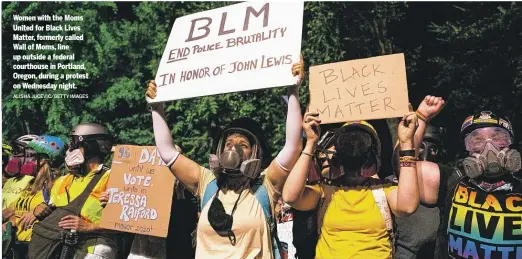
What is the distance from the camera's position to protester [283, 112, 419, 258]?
14.8 ft

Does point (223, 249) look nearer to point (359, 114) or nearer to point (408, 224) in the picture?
point (359, 114)

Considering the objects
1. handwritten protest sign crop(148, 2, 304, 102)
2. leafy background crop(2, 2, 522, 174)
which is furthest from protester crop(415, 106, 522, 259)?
leafy background crop(2, 2, 522, 174)

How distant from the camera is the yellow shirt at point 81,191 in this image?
20.7 feet

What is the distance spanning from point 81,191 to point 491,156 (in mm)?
3491

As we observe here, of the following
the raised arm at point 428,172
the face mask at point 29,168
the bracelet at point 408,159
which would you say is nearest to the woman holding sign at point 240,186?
the bracelet at point 408,159

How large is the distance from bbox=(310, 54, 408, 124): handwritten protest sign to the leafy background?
13.2 ft

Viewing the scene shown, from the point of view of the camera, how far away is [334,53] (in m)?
10.6

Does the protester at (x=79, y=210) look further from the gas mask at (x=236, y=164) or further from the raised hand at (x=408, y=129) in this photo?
the raised hand at (x=408, y=129)

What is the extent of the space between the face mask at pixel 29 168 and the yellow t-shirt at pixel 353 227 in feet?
14.5

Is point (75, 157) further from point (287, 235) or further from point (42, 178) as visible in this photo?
point (287, 235)

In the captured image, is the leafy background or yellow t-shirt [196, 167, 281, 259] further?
the leafy background

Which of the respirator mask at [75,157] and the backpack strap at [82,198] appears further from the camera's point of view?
the respirator mask at [75,157]

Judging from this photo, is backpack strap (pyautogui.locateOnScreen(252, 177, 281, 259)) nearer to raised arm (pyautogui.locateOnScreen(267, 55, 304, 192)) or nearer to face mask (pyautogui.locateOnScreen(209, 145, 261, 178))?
face mask (pyautogui.locateOnScreen(209, 145, 261, 178))

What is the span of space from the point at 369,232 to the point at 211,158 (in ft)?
3.79
